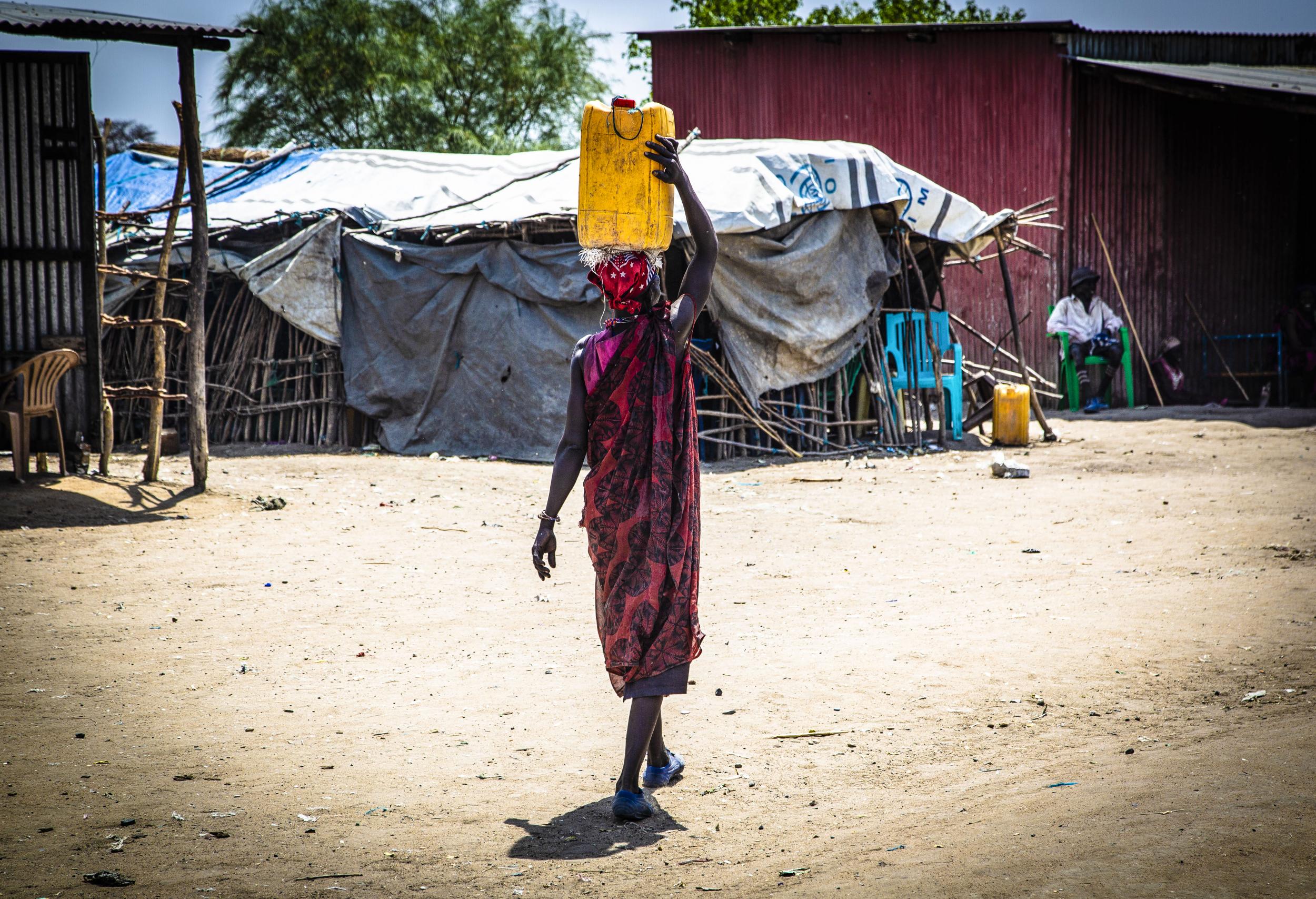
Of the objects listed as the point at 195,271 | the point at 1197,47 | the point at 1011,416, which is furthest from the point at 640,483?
the point at 1197,47

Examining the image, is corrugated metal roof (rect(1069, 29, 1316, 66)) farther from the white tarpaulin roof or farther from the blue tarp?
the blue tarp

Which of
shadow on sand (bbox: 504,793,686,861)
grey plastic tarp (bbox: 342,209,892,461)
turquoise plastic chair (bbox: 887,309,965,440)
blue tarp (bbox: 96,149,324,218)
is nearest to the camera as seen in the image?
shadow on sand (bbox: 504,793,686,861)

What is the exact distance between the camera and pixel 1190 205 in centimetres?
1633

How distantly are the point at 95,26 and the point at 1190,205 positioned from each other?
1444cm

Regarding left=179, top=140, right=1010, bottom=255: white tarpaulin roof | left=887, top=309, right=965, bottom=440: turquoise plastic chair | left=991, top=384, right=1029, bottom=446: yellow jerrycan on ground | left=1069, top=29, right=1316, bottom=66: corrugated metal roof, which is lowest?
left=991, top=384, right=1029, bottom=446: yellow jerrycan on ground

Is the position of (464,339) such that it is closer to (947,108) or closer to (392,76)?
(947,108)

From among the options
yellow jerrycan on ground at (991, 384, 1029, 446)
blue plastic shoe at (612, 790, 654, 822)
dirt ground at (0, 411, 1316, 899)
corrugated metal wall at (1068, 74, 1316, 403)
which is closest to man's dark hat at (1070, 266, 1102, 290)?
corrugated metal wall at (1068, 74, 1316, 403)

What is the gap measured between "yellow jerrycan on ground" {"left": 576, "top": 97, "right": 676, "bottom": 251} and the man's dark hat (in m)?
12.5

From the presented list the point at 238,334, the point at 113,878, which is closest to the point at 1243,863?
the point at 113,878

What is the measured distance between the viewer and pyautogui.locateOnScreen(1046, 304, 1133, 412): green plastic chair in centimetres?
1510

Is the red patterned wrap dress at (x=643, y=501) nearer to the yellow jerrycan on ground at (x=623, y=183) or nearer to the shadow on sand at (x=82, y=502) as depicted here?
the yellow jerrycan on ground at (x=623, y=183)

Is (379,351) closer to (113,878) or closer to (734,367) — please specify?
(734,367)

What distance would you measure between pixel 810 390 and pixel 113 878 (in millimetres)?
9412

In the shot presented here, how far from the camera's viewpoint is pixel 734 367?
10.9 m
